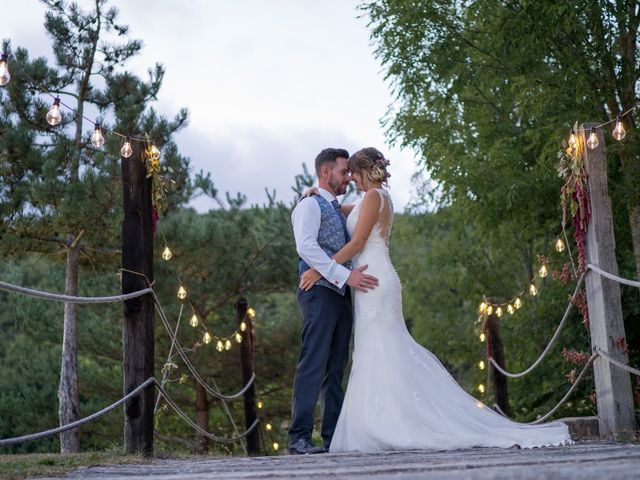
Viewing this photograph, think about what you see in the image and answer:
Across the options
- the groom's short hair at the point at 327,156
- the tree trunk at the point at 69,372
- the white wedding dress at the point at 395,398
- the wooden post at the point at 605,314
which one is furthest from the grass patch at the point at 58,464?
the tree trunk at the point at 69,372

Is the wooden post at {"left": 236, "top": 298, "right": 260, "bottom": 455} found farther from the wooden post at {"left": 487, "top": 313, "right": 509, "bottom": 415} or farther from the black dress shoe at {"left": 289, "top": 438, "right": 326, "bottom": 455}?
the black dress shoe at {"left": 289, "top": 438, "right": 326, "bottom": 455}

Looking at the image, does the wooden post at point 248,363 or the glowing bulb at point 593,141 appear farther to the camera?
the wooden post at point 248,363

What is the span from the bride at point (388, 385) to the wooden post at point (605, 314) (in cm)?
55

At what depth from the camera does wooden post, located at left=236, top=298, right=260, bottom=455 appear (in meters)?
13.4

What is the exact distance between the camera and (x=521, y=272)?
2214cm

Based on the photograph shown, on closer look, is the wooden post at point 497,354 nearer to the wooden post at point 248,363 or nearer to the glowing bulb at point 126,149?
the wooden post at point 248,363

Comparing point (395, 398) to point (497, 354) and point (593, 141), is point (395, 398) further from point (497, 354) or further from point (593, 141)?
point (497, 354)

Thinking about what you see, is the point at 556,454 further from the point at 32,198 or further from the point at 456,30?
the point at 32,198

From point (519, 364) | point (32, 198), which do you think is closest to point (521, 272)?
point (519, 364)

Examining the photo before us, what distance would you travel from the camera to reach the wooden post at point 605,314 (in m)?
6.51

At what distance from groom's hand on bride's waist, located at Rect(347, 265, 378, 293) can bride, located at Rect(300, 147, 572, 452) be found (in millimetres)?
47

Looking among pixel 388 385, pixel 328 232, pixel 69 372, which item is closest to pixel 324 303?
pixel 328 232

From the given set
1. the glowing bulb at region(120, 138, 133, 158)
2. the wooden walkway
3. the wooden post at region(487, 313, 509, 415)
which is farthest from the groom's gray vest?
the wooden post at region(487, 313, 509, 415)

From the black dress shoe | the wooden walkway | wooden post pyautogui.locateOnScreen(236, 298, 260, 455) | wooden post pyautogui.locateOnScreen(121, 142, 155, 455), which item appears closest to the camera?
the wooden walkway
